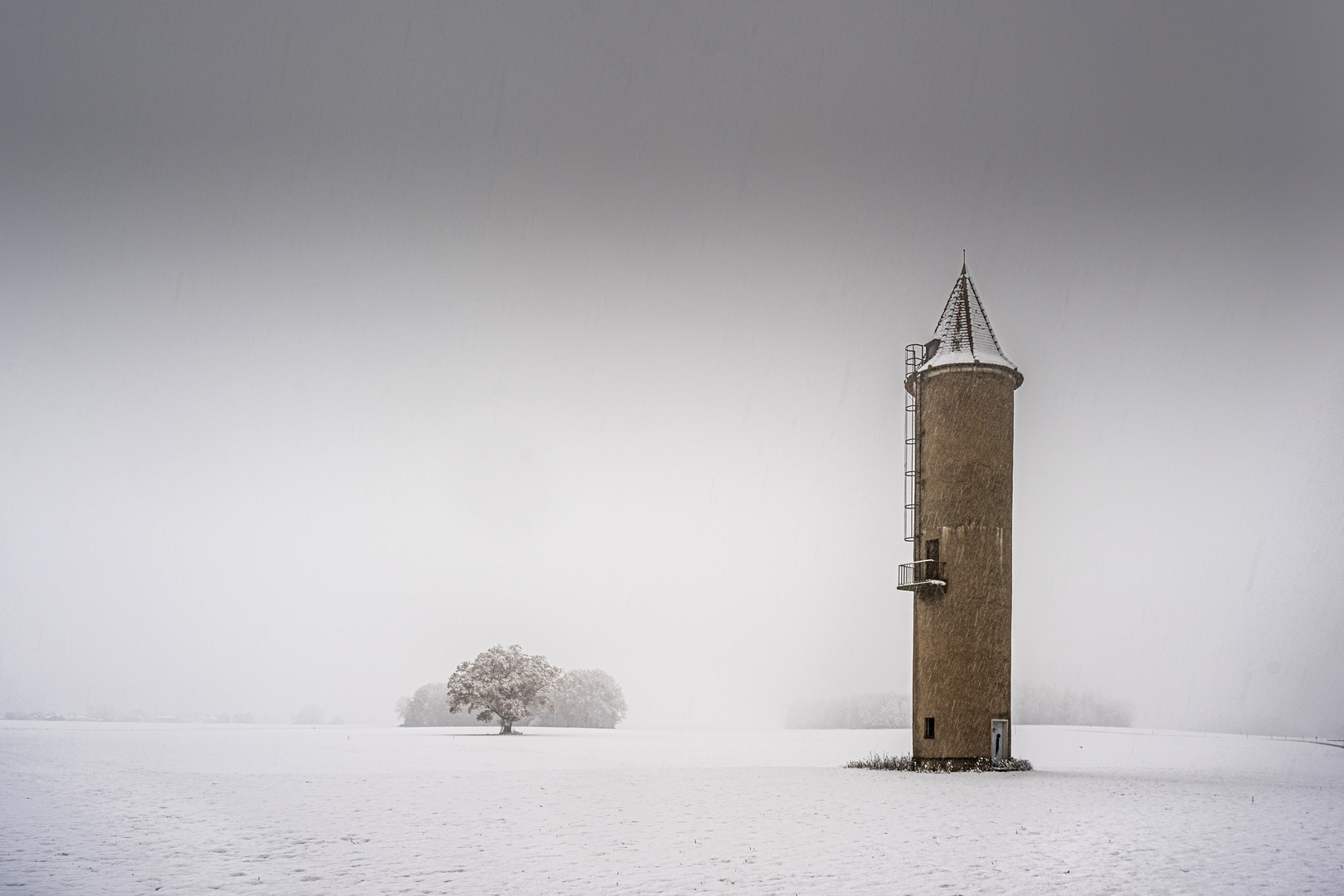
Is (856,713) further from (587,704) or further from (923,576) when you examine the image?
(923,576)

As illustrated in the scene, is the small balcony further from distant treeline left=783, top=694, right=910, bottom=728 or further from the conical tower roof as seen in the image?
distant treeline left=783, top=694, right=910, bottom=728

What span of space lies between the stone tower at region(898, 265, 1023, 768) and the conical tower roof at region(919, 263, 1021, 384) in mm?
58

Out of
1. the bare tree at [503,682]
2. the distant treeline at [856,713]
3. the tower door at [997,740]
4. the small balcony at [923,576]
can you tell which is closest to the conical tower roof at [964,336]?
the small balcony at [923,576]

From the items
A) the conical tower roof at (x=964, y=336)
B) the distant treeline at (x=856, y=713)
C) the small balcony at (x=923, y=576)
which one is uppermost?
the conical tower roof at (x=964, y=336)

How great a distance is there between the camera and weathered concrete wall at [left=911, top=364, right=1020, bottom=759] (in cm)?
3278

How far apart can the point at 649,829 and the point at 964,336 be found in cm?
2260

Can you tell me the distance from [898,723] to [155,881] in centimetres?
10770

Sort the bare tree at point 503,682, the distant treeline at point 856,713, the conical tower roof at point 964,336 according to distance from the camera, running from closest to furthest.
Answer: the conical tower roof at point 964,336, the bare tree at point 503,682, the distant treeline at point 856,713

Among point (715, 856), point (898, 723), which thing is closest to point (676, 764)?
point (715, 856)

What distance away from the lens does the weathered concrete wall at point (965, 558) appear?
3278cm

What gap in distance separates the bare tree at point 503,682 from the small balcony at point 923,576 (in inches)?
1224

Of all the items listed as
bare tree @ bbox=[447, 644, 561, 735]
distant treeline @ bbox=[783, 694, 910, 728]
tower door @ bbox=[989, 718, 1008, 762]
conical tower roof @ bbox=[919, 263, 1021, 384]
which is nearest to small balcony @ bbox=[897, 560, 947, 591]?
tower door @ bbox=[989, 718, 1008, 762]

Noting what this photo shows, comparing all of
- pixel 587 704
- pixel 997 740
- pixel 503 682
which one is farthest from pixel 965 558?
pixel 587 704

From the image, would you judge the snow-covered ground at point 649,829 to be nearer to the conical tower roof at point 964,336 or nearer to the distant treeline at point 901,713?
the conical tower roof at point 964,336
